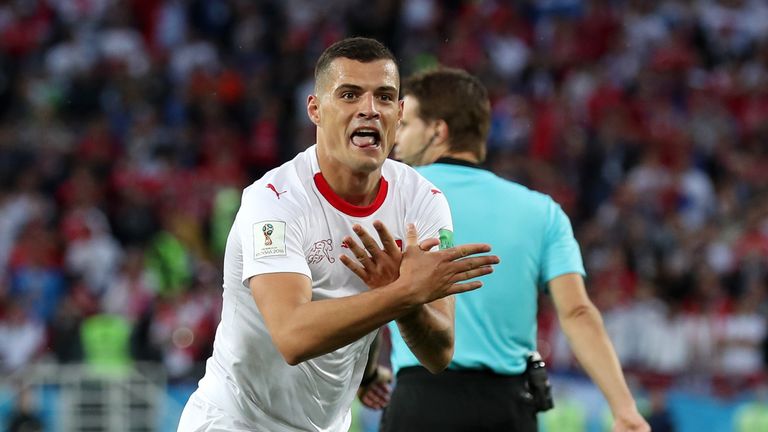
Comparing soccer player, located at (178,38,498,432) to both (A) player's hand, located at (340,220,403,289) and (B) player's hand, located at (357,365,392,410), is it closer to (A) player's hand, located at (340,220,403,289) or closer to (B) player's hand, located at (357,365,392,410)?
(A) player's hand, located at (340,220,403,289)

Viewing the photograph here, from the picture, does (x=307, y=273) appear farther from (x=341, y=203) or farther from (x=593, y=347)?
(x=593, y=347)

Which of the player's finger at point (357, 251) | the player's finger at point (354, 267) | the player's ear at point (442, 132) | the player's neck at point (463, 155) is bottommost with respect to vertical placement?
the player's finger at point (354, 267)

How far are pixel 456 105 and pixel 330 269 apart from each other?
1.71m

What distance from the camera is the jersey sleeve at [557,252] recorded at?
212 inches

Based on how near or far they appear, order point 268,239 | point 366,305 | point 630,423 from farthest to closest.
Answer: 1. point 630,423
2. point 268,239
3. point 366,305

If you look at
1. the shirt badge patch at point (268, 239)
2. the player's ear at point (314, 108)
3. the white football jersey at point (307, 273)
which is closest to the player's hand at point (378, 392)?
the white football jersey at point (307, 273)

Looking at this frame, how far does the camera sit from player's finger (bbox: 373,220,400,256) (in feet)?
12.5

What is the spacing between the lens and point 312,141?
1638 centimetres

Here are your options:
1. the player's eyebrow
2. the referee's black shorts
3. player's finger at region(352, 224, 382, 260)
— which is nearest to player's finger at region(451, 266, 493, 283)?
player's finger at region(352, 224, 382, 260)

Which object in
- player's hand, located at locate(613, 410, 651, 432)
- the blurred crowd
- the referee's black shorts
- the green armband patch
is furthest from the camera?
the blurred crowd

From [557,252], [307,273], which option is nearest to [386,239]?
[307,273]

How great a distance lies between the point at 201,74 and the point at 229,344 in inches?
540

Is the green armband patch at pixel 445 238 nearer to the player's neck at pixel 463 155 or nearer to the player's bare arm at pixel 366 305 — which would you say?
the player's bare arm at pixel 366 305

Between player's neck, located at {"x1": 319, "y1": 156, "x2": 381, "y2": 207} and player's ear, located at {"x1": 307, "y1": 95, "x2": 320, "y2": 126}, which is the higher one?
player's ear, located at {"x1": 307, "y1": 95, "x2": 320, "y2": 126}
